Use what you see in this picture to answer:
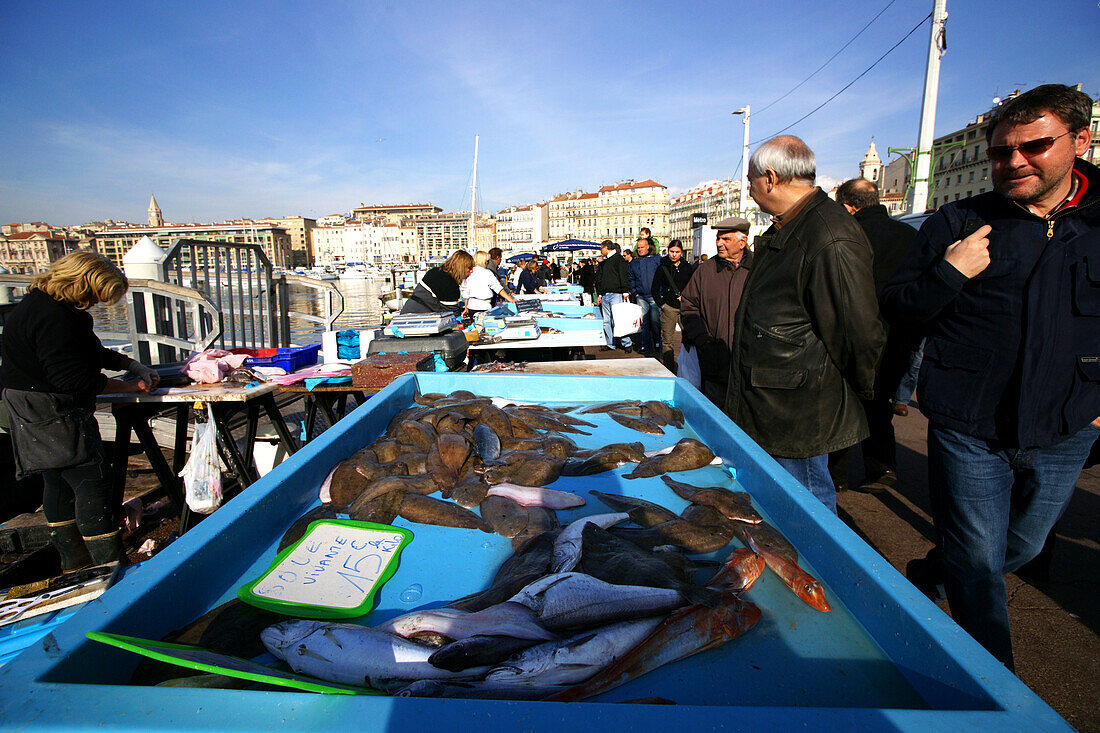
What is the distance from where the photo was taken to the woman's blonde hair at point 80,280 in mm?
3340

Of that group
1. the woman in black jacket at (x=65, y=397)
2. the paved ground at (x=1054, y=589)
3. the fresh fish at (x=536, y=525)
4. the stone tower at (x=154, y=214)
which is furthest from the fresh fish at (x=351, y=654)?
the stone tower at (x=154, y=214)

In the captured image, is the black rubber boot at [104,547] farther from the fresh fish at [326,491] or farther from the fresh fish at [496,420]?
the fresh fish at [496,420]

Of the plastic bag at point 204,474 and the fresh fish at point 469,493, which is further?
the plastic bag at point 204,474

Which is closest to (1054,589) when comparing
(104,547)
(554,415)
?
(554,415)

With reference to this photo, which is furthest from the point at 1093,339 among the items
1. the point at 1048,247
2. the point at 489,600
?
the point at 489,600

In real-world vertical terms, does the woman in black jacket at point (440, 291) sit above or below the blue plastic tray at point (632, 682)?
above

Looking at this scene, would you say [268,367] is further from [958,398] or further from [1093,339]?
[1093,339]

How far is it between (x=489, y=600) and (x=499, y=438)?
1.44 meters

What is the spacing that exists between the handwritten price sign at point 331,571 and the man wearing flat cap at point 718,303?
10.3 feet

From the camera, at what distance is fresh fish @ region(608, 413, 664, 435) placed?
328cm

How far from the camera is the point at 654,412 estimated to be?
350cm

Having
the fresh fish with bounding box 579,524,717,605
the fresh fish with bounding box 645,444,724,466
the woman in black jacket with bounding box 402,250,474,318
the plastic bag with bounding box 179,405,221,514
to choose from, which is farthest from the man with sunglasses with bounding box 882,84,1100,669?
the woman in black jacket with bounding box 402,250,474,318

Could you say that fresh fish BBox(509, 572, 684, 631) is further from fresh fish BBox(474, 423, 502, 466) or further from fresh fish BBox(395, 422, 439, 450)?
fresh fish BBox(395, 422, 439, 450)

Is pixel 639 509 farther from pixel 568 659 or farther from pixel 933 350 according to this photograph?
pixel 933 350
